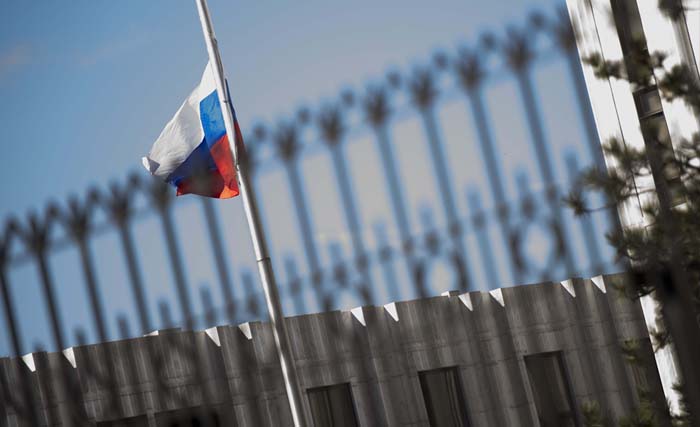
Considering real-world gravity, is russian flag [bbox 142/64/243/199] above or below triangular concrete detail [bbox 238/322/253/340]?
above

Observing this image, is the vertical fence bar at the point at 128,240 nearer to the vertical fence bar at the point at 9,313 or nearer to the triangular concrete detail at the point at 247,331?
the vertical fence bar at the point at 9,313

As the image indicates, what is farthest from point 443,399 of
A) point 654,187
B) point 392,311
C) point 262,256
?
point 654,187

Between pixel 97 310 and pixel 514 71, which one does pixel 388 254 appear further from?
pixel 97 310

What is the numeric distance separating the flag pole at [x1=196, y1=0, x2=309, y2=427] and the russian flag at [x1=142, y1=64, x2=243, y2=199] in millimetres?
165

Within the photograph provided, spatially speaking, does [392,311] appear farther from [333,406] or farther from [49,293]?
[49,293]

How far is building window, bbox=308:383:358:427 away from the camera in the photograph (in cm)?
2067

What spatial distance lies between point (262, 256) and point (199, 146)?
1387 millimetres

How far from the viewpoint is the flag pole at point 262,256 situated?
36.0 ft

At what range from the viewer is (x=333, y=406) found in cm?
2092

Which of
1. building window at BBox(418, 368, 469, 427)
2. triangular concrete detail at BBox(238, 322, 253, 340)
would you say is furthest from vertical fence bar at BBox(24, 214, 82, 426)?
building window at BBox(418, 368, 469, 427)

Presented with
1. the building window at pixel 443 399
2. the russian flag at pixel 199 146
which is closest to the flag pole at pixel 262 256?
the russian flag at pixel 199 146

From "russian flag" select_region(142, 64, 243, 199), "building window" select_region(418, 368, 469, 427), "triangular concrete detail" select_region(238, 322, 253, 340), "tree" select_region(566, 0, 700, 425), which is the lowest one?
"building window" select_region(418, 368, 469, 427)

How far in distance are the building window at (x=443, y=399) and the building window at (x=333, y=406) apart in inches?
68.7

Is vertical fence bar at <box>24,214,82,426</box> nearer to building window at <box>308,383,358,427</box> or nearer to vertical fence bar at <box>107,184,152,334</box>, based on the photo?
vertical fence bar at <box>107,184,152,334</box>
